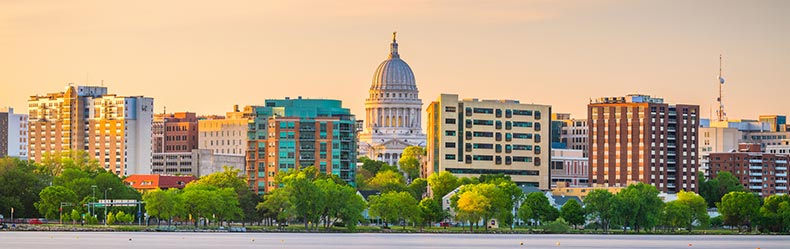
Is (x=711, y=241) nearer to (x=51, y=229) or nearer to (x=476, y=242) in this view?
(x=476, y=242)

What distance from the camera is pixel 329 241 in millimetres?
172875

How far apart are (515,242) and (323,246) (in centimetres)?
2430

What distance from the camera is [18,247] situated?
147 metres

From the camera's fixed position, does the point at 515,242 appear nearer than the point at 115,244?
No

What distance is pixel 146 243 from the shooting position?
158m

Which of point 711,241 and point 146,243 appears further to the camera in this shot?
point 711,241

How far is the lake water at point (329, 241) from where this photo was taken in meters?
158

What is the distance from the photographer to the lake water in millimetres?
158125

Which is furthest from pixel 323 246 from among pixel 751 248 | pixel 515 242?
pixel 751 248

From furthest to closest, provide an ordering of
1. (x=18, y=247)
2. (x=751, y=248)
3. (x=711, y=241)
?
1. (x=711, y=241)
2. (x=751, y=248)
3. (x=18, y=247)

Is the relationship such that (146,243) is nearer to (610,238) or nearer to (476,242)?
(476,242)

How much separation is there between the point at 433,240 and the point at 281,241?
1412 cm

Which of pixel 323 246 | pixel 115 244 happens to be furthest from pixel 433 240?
pixel 115 244

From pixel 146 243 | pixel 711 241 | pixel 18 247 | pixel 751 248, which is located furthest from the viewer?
pixel 711 241
